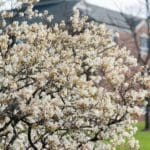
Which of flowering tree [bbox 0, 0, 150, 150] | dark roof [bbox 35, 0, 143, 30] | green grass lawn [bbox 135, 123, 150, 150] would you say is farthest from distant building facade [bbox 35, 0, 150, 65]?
flowering tree [bbox 0, 0, 150, 150]

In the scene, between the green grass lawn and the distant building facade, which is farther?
the distant building facade

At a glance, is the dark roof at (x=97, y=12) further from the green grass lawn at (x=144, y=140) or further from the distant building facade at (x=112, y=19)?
the green grass lawn at (x=144, y=140)

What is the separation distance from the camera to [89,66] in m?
8.84

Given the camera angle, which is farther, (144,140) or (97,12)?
(97,12)

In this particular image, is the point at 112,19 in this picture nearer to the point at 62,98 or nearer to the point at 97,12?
the point at 97,12

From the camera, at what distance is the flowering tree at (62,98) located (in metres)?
7.70

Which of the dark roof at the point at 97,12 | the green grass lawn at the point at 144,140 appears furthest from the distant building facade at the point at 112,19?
the green grass lawn at the point at 144,140

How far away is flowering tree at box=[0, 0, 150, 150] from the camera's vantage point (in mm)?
7703

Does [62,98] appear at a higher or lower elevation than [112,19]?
lower

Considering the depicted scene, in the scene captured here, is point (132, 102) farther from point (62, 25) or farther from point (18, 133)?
point (62, 25)

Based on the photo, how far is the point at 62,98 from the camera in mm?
8078

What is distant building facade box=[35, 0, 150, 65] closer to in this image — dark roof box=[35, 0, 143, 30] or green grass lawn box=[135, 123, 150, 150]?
dark roof box=[35, 0, 143, 30]

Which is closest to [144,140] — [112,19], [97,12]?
[112,19]

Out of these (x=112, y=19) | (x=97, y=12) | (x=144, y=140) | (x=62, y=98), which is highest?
(x=97, y=12)
